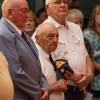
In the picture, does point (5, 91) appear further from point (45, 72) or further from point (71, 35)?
Answer: point (71, 35)

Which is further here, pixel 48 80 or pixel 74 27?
pixel 74 27

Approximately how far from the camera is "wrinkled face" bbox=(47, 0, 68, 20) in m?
4.24

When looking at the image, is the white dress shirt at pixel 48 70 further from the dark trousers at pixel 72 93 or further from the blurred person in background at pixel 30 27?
the blurred person in background at pixel 30 27

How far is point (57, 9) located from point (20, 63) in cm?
107

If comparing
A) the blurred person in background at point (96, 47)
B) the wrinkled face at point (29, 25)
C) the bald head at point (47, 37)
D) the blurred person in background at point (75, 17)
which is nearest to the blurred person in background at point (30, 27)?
the wrinkled face at point (29, 25)

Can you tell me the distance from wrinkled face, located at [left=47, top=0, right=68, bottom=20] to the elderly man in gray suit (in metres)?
0.75

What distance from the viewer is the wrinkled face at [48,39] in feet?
12.8

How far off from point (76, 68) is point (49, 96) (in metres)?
0.46

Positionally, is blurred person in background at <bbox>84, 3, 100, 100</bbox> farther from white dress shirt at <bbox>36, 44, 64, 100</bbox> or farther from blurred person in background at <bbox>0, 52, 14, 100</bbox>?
blurred person in background at <bbox>0, 52, 14, 100</bbox>

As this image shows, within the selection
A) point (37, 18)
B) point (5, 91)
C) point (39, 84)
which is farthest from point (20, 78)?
point (37, 18)

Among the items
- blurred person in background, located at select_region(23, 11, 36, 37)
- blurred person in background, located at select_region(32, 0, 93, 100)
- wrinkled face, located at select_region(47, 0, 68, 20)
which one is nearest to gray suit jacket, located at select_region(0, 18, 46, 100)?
blurred person in background, located at select_region(32, 0, 93, 100)

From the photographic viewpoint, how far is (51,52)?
4023mm

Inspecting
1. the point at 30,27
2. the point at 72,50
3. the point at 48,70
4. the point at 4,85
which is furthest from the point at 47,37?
the point at 4,85

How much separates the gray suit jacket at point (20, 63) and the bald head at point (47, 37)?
0.43m
